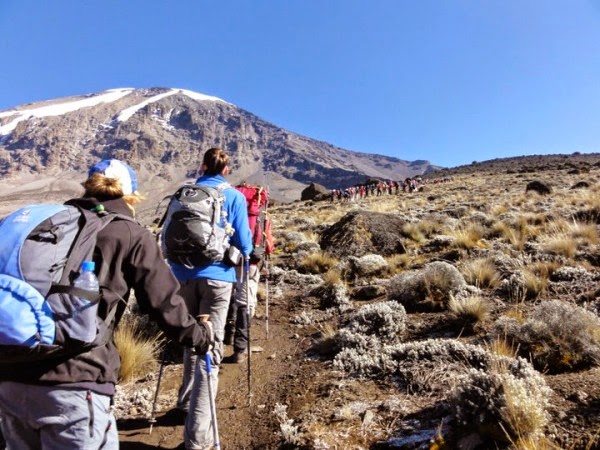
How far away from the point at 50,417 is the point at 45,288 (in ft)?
1.86

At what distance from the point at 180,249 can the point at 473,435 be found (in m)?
2.47

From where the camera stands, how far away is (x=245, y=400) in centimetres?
426

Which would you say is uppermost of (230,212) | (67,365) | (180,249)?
(230,212)

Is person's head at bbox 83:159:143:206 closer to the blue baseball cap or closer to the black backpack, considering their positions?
→ the blue baseball cap

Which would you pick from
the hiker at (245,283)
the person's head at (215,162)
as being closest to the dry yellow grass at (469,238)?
the hiker at (245,283)

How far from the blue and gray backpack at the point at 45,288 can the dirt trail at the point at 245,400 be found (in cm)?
226

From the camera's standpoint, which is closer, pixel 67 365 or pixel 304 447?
pixel 67 365

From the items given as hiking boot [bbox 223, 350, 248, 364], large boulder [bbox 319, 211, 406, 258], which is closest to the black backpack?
hiking boot [bbox 223, 350, 248, 364]

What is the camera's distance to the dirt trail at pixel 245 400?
357cm

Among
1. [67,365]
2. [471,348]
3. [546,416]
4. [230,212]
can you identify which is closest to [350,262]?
[471,348]

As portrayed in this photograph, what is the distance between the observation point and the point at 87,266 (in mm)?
1730

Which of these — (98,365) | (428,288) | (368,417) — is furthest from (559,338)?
(98,365)

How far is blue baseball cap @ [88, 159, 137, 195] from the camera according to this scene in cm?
220

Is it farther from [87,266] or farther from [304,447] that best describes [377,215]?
[87,266]
